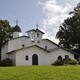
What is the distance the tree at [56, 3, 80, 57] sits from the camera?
5297 cm

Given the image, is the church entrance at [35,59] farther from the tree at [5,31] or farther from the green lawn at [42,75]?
the green lawn at [42,75]

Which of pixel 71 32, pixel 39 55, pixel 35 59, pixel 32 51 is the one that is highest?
pixel 71 32

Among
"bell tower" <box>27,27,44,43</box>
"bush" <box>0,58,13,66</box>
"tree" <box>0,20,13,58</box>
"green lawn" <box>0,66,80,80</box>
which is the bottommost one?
"green lawn" <box>0,66,80,80</box>

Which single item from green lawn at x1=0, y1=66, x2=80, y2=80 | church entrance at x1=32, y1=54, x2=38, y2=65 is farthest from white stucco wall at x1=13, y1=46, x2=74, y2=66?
green lawn at x1=0, y1=66, x2=80, y2=80

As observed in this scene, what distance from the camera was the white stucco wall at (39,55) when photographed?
129ft

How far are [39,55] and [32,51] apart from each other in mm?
1713

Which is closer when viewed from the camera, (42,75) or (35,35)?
(42,75)

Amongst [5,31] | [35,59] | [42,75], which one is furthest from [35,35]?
[42,75]

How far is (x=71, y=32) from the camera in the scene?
2125 inches

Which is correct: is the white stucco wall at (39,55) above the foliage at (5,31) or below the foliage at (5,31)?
below

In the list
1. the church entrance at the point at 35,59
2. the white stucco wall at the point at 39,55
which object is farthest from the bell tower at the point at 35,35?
the church entrance at the point at 35,59

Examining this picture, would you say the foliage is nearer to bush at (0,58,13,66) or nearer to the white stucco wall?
bush at (0,58,13,66)

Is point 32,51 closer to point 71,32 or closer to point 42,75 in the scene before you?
point 71,32

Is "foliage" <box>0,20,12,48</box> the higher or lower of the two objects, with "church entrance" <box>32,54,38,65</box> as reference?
higher
